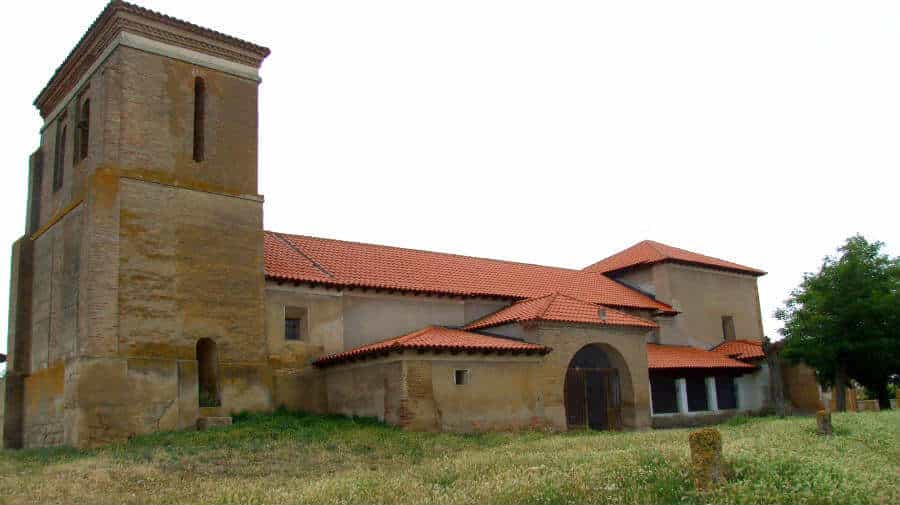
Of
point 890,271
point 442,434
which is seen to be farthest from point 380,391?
point 890,271

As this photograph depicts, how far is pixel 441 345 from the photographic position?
19.4 metres

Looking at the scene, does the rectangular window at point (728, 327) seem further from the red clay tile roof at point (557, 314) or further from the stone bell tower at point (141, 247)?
the stone bell tower at point (141, 247)

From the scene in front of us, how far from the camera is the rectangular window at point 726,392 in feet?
93.1

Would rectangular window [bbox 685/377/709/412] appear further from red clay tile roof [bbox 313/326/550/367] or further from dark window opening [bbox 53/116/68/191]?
dark window opening [bbox 53/116/68/191]

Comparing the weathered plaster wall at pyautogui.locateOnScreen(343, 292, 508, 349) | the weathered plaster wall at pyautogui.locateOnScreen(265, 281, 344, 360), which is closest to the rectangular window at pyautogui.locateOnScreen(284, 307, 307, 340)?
the weathered plaster wall at pyautogui.locateOnScreen(265, 281, 344, 360)

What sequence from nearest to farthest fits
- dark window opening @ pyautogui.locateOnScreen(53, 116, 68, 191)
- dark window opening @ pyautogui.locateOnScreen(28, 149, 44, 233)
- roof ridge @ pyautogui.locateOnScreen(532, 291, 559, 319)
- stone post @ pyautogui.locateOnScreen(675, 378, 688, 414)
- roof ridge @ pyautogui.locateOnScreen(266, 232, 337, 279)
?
roof ridge @ pyautogui.locateOnScreen(532, 291, 559, 319)
dark window opening @ pyautogui.locateOnScreen(53, 116, 68, 191)
dark window opening @ pyautogui.locateOnScreen(28, 149, 44, 233)
roof ridge @ pyautogui.locateOnScreen(266, 232, 337, 279)
stone post @ pyautogui.locateOnScreen(675, 378, 688, 414)

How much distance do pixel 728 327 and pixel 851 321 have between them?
6152mm

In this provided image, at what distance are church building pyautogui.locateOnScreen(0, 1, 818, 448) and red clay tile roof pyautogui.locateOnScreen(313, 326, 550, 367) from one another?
0.07 metres

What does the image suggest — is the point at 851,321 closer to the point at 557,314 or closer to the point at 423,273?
the point at 557,314

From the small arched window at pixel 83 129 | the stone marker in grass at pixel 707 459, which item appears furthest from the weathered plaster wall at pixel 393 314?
the stone marker in grass at pixel 707 459

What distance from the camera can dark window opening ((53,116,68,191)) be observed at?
21703 mm

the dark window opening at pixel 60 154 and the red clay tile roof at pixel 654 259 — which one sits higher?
the dark window opening at pixel 60 154

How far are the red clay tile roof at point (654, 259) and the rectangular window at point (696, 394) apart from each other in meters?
5.12

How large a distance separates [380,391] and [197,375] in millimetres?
4469
